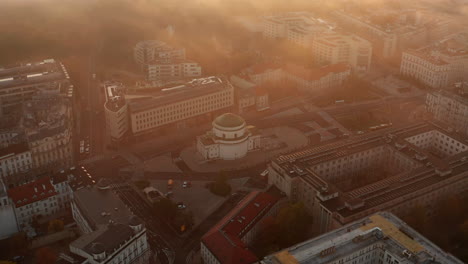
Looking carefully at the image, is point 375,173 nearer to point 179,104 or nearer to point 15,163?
point 179,104

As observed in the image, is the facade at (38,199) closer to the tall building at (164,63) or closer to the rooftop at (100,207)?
the rooftop at (100,207)

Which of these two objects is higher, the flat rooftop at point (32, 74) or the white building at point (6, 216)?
the flat rooftop at point (32, 74)

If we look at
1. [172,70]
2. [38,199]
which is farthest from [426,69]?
[38,199]

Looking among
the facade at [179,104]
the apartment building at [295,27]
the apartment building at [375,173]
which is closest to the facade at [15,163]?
the facade at [179,104]

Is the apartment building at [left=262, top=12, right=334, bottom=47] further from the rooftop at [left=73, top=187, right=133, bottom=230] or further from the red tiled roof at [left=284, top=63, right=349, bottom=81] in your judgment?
the rooftop at [left=73, top=187, right=133, bottom=230]

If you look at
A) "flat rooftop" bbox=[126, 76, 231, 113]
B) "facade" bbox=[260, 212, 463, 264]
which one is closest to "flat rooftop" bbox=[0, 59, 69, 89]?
"flat rooftop" bbox=[126, 76, 231, 113]
